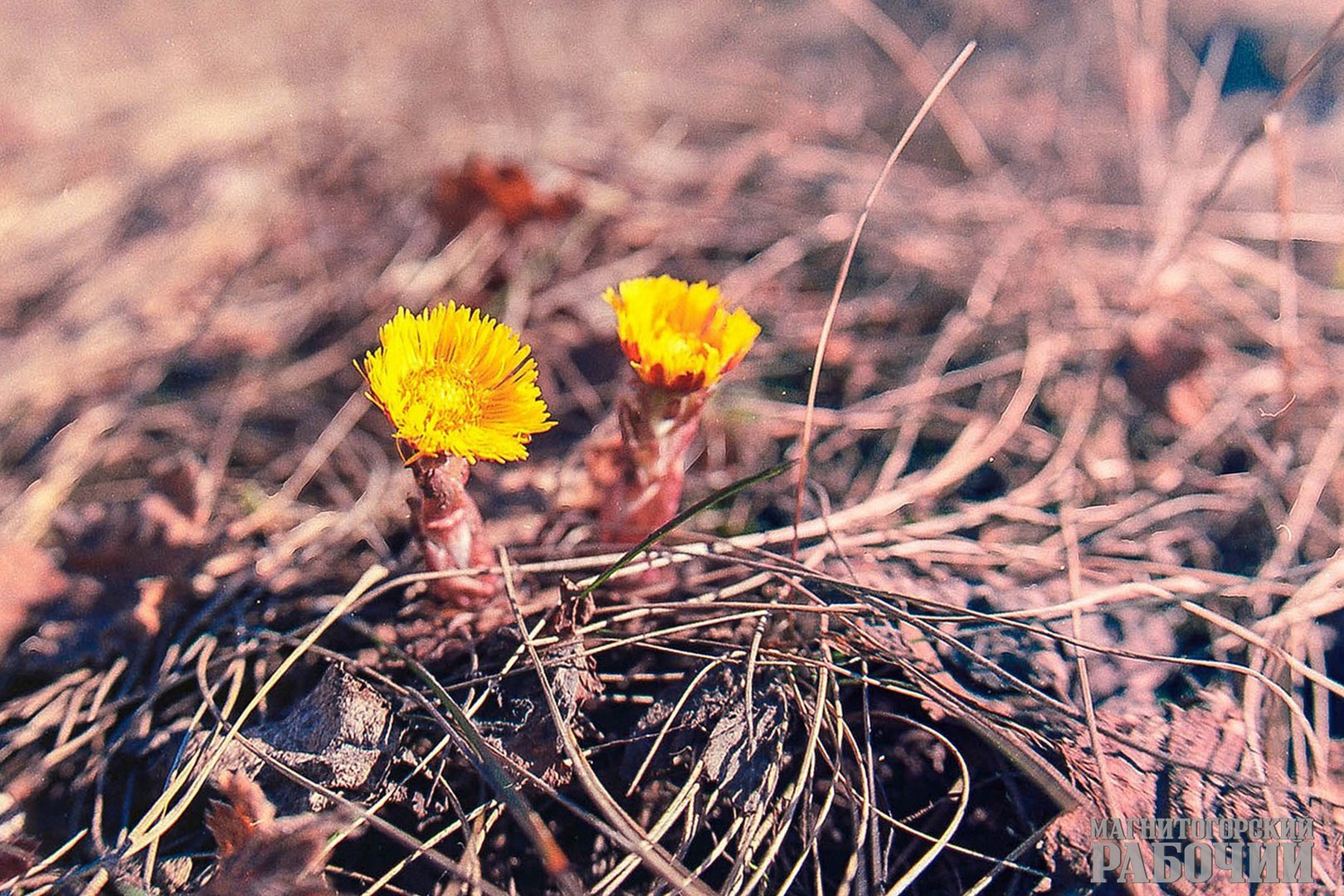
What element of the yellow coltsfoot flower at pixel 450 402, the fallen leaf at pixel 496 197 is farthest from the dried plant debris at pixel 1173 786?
the fallen leaf at pixel 496 197

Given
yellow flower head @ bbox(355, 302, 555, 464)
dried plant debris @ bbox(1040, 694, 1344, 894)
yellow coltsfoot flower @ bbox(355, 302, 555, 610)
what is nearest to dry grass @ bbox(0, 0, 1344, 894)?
dried plant debris @ bbox(1040, 694, 1344, 894)

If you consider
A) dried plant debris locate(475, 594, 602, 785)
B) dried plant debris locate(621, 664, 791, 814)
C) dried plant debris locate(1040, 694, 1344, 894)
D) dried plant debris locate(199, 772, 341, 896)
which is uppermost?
dried plant debris locate(199, 772, 341, 896)

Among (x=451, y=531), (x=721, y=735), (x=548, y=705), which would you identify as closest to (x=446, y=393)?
(x=451, y=531)

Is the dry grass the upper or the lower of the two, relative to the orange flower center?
lower

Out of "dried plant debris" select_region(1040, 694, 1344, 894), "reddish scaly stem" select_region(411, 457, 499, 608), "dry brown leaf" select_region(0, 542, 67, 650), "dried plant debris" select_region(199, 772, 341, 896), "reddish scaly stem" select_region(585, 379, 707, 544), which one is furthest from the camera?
"dry brown leaf" select_region(0, 542, 67, 650)

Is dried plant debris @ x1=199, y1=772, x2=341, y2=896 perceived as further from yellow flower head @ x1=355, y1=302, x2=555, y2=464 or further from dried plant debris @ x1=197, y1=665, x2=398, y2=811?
yellow flower head @ x1=355, y1=302, x2=555, y2=464

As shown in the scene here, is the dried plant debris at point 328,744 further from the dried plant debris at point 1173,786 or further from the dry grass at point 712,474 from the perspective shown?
the dried plant debris at point 1173,786

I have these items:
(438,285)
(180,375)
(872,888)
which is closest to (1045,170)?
(438,285)
